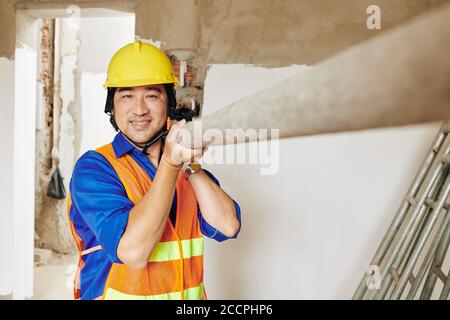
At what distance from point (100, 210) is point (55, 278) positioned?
3.22 meters

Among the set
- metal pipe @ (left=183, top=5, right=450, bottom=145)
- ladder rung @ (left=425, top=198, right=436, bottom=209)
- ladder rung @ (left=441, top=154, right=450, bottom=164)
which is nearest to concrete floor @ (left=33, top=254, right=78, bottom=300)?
ladder rung @ (left=425, top=198, right=436, bottom=209)

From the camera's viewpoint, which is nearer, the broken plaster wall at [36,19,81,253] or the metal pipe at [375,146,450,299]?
the metal pipe at [375,146,450,299]

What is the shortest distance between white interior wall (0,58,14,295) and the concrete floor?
2.08 ft

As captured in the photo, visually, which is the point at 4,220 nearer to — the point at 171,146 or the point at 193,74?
the point at 193,74

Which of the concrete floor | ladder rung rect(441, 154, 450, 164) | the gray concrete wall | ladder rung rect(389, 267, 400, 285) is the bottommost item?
the concrete floor

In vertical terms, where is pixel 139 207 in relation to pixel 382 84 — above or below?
below

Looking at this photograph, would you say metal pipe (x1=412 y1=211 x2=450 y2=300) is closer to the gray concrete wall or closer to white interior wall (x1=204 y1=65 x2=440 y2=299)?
white interior wall (x1=204 y1=65 x2=440 y2=299)

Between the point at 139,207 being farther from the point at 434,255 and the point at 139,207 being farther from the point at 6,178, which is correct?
the point at 6,178

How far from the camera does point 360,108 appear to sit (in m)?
0.32

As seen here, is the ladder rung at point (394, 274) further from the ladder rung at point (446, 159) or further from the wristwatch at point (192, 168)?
the wristwatch at point (192, 168)

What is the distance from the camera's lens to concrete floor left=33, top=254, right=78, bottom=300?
3313 mm

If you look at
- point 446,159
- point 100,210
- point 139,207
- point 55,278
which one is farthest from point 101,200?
point 55,278

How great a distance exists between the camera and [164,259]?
116cm

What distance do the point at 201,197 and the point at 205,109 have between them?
1.26 metres
